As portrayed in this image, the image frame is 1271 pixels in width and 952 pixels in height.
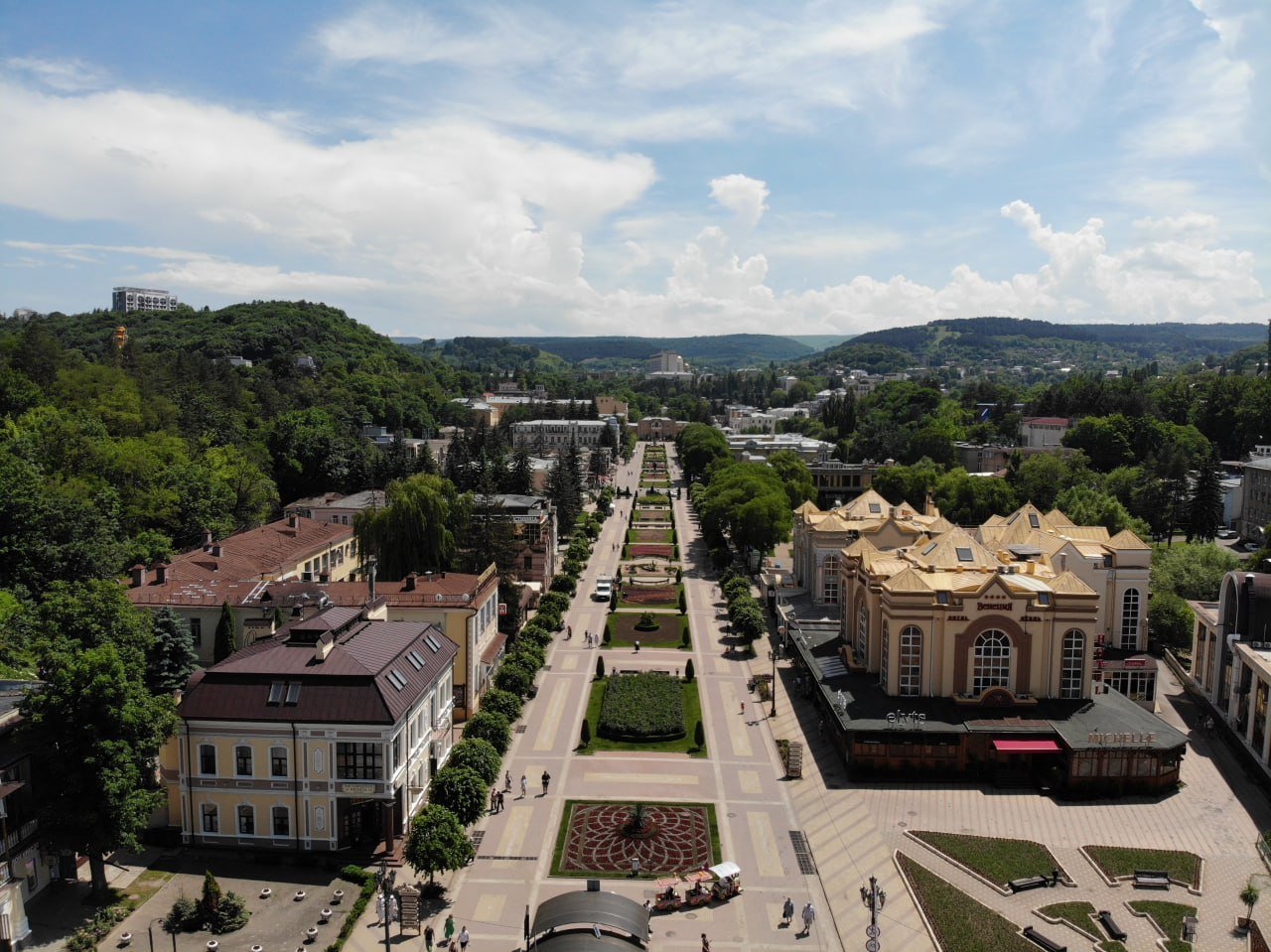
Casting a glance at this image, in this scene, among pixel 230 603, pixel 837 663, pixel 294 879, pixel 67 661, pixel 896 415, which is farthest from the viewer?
pixel 896 415

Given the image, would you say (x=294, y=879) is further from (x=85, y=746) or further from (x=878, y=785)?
(x=878, y=785)

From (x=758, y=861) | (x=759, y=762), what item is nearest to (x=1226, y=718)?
(x=759, y=762)

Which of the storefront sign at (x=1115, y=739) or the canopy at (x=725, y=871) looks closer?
the canopy at (x=725, y=871)

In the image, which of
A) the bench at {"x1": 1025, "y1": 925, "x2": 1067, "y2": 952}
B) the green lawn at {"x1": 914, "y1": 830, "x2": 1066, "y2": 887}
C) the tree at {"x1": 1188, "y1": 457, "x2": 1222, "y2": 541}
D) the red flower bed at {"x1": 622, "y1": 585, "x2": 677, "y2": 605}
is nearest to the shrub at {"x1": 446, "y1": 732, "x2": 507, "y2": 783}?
the green lawn at {"x1": 914, "y1": 830, "x2": 1066, "y2": 887}

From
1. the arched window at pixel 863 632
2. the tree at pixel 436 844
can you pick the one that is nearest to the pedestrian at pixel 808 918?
the tree at pixel 436 844

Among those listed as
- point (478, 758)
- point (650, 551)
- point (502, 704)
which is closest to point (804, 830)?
point (478, 758)

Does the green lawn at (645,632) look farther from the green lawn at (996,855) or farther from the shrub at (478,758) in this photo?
the green lawn at (996,855)

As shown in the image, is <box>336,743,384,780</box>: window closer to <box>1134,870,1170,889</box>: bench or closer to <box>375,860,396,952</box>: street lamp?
<box>375,860,396,952</box>: street lamp
